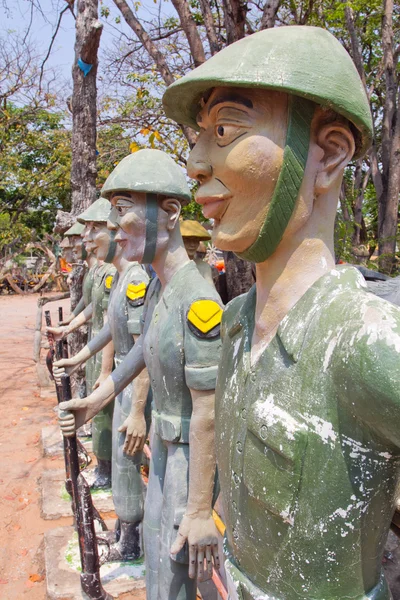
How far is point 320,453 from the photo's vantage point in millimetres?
1395

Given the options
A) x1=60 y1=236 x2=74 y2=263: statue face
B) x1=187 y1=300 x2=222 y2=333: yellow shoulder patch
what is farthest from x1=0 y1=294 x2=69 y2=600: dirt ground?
x1=187 y1=300 x2=222 y2=333: yellow shoulder patch

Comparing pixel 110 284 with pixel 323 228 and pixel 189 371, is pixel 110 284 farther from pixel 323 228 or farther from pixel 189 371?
pixel 323 228

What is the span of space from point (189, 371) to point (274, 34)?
4.76 feet

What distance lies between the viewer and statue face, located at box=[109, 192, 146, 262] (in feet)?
9.29

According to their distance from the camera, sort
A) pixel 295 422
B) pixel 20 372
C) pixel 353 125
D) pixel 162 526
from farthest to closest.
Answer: pixel 20 372
pixel 162 526
pixel 353 125
pixel 295 422

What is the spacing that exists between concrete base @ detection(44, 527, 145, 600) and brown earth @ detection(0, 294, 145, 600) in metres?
0.12

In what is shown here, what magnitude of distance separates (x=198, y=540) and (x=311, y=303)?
1.37 m

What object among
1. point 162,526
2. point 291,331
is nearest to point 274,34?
point 291,331

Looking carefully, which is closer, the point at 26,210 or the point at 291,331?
the point at 291,331

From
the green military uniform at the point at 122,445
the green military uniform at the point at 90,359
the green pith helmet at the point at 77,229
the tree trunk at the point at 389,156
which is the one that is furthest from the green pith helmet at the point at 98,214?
the tree trunk at the point at 389,156

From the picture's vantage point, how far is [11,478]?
615 centimetres

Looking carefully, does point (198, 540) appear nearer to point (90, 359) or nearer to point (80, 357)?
point (80, 357)

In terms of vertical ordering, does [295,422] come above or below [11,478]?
above

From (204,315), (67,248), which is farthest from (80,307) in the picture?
(204,315)
